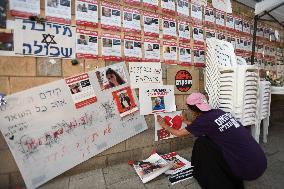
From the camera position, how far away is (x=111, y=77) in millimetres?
2125

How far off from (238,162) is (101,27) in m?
1.74

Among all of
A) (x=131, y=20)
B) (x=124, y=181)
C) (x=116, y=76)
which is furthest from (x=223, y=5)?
(x=124, y=181)

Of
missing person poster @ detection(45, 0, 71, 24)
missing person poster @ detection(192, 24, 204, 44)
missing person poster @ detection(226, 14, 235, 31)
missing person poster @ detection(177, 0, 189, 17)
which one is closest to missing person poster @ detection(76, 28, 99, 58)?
missing person poster @ detection(45, 0, 71, 24)

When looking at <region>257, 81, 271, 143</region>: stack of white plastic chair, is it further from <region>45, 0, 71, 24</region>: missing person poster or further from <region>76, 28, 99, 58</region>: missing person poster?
<region>45, 0, 71, 24</region>: missing person poster

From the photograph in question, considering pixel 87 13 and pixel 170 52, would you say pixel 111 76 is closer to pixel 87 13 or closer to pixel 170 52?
pixel 87 13

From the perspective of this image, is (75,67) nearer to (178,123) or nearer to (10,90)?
(10,90)

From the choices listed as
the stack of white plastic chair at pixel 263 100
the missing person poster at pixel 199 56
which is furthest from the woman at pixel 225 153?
the stack of white plastic chair at pixel 263 100

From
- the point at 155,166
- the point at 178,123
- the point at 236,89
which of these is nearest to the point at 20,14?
the point at 155,166

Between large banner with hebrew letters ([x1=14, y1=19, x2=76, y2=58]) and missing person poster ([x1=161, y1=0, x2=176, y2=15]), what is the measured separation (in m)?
1.12

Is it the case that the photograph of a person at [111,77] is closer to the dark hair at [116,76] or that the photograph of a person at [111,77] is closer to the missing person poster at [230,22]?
the dark hair at [116,76]

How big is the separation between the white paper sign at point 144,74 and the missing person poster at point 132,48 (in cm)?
7

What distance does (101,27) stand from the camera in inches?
82.3

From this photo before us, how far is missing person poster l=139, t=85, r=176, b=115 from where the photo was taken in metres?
2.31

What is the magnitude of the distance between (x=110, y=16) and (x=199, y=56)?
1.29 m
